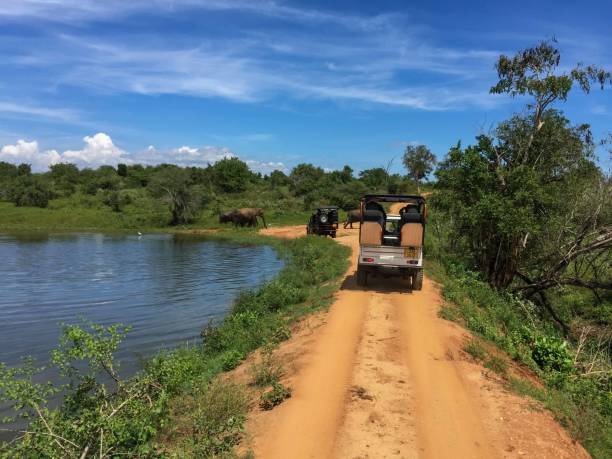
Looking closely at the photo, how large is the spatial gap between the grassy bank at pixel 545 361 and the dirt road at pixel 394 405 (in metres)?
0.43

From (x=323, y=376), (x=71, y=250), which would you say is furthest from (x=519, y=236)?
(x=71, y=250)

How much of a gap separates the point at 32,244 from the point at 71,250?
5.98 metres

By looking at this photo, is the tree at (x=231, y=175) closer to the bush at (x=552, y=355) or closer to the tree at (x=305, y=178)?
the tree at (x=305, y=178)

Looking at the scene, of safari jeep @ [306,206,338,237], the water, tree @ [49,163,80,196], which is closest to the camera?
the water

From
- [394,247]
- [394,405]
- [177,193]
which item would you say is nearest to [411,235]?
[394,247]

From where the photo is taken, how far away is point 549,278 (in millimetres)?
17344

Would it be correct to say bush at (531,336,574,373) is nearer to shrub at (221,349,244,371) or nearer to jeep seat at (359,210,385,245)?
jeep seat at (359,210,385,245)

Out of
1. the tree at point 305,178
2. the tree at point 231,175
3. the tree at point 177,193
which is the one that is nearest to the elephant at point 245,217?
the tree at point 177,193

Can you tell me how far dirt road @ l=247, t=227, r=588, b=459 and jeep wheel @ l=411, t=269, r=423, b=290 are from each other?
3.41m

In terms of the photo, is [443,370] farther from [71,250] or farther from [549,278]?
[71,250]

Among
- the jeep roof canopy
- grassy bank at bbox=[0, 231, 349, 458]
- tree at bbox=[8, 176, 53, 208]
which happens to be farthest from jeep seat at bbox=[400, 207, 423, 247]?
tree at bbox=[8, 176, 53, 208]

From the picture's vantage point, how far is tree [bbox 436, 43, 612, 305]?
53.6 feet

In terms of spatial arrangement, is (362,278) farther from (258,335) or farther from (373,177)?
(373,177)

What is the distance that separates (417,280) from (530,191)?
5556 mm
